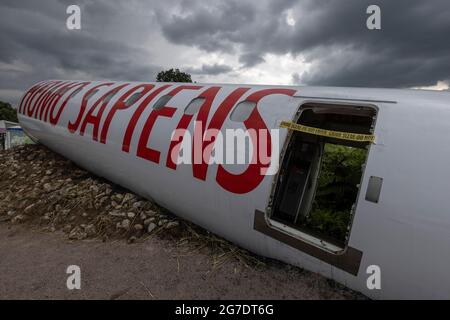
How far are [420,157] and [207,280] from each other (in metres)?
3.36

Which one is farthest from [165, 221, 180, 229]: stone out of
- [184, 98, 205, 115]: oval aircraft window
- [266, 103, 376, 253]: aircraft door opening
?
[184, 98, 205, 115]: oval aircraft window

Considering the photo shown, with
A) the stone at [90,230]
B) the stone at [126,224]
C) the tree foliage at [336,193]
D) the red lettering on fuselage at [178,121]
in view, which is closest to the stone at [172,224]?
the stone at [126,224]

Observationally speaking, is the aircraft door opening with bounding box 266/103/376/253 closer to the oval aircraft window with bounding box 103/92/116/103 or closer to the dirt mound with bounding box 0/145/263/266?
the dirt mound with bounding box 0/145/263/266

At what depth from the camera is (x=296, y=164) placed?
582 centimetres

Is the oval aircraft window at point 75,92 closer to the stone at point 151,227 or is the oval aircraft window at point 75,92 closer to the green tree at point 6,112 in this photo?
the stone at point 151,227

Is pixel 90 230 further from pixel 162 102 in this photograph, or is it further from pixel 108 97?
pixel 108 97

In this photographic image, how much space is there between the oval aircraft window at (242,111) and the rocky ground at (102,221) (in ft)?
7.59

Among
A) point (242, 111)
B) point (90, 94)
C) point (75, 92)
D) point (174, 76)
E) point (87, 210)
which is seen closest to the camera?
point (242, 111)

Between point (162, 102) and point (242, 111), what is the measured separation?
Answer: 8.12 ft

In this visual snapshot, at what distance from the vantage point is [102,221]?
6.69 metres

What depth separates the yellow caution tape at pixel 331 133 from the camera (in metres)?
3.35

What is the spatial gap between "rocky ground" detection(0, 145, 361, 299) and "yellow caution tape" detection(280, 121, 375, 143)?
1962 millimetres

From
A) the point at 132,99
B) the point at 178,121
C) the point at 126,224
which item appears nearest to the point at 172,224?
the point at 126,224
